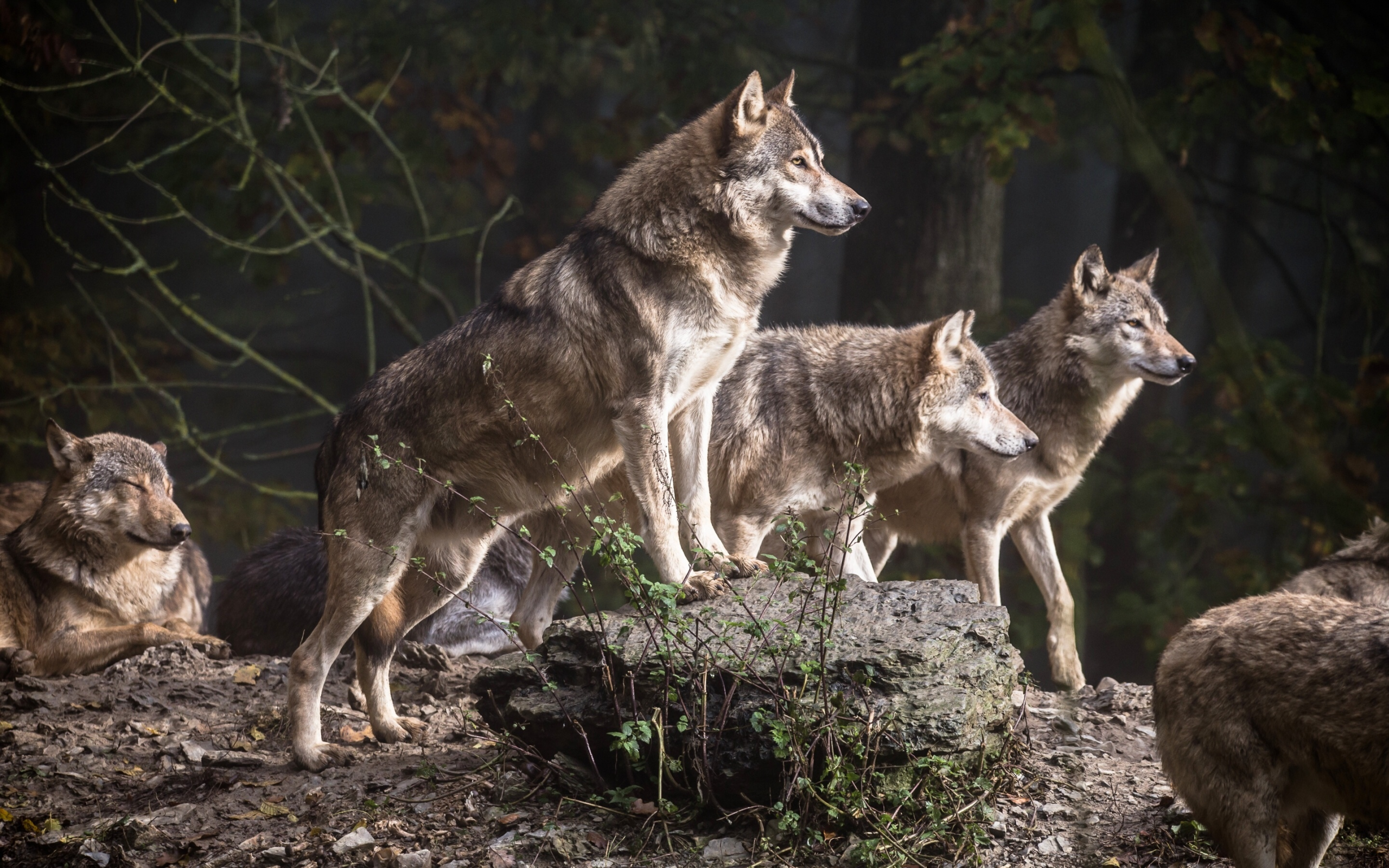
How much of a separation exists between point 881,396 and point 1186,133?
4.10m

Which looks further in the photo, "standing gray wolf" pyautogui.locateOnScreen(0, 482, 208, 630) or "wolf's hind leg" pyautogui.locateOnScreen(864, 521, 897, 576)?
"wolf's hind leg" pyautogui.locateOnScreen(864, 521, 897, 576)

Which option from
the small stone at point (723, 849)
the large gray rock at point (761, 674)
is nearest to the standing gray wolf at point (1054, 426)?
the large gray rock at point (761, 674)

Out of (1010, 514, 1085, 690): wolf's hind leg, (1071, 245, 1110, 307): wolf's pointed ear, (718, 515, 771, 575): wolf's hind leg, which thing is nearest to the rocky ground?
(1010, 514, 1085, 690): wolf's hind leg

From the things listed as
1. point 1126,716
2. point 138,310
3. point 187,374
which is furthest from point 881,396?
point 187,374

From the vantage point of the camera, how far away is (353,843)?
3707 mm

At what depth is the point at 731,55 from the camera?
9.67 meters

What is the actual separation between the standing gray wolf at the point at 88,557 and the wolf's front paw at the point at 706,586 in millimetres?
3115

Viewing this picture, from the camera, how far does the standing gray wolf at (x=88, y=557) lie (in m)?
5.82

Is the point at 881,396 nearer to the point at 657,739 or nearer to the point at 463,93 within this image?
the point at 657,739

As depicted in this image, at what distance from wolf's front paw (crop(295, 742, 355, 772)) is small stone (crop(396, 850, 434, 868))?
3.08 feet

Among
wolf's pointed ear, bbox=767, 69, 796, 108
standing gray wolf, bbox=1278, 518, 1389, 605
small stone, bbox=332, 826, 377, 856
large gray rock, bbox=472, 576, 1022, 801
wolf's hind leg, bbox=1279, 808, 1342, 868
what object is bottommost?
wolf's hind leg, bbox=1279, 808, 1342, 868

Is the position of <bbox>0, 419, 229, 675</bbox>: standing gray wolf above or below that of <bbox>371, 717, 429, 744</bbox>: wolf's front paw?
above

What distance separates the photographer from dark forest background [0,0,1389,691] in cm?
791

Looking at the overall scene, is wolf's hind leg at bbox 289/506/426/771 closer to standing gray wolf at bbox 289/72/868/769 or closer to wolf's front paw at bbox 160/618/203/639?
standing gray wolf at bbox 289/72/868/769
